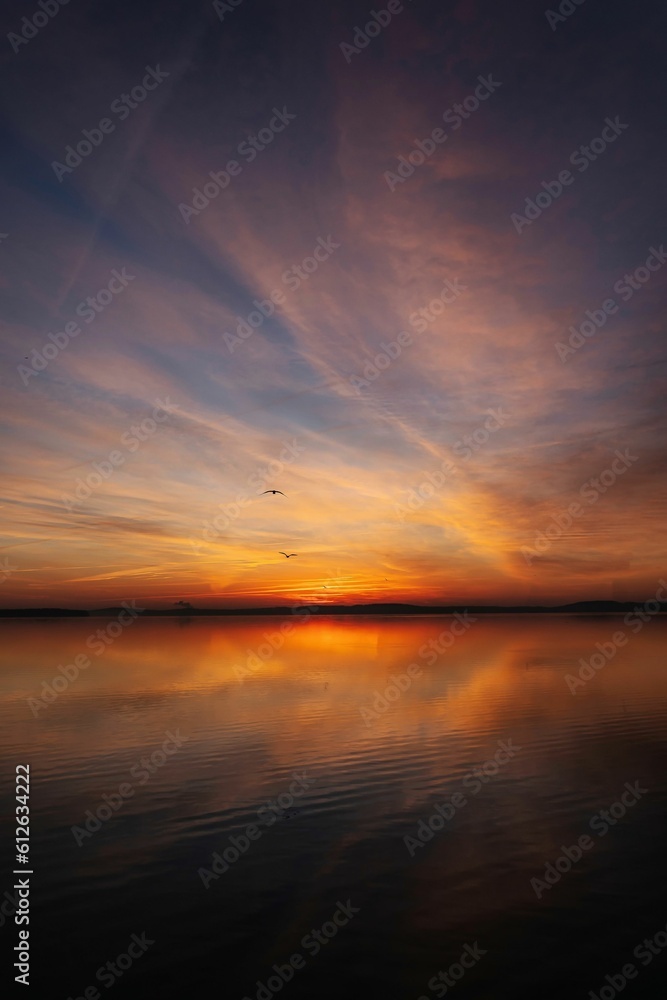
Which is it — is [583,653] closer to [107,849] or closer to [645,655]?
[645,655]

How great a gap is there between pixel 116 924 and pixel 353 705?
3071cm

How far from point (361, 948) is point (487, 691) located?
3873cm

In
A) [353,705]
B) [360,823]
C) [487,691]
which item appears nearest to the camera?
[360,823]

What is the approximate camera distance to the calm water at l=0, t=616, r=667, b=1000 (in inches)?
477

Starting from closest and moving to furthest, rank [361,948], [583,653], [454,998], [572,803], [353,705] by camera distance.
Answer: [454,998] → [361,948] → [572,803] → [353,705] → [583,653]

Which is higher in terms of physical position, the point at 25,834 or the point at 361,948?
the point at 25,834

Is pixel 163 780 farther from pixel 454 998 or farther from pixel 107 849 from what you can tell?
pixel 454 998

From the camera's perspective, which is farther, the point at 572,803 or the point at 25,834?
the point at 572,803

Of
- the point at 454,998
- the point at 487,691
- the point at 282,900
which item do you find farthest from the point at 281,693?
the point at 454,998

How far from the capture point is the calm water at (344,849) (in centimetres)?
1211

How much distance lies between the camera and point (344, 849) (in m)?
17.6

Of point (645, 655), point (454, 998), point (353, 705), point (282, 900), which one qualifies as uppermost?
point (645, 655)

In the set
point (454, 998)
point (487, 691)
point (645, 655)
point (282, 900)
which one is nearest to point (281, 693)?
point (487, 691)

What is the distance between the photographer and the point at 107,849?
1773 cm
